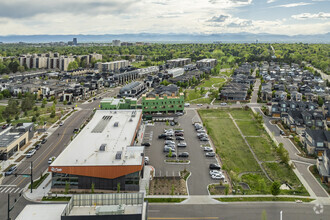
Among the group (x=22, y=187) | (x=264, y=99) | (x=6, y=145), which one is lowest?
(x=22, y=187)

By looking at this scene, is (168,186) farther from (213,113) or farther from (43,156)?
(213,113)

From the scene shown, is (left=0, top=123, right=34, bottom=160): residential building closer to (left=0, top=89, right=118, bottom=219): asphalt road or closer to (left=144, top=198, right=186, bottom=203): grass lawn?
(left=0, top=89, right=118, bottom=219): asphalt road

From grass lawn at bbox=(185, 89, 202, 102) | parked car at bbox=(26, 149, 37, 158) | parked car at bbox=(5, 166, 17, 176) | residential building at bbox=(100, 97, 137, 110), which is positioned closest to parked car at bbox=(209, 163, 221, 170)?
parked car at bbox=(5, 166, 17, 176)

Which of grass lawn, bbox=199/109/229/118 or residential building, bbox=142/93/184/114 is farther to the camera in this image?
residential building, bbox=142/93/184/114

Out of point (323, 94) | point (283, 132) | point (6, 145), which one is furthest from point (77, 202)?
point (323, 94)

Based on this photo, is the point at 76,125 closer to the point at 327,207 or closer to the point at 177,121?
the point at 177,121

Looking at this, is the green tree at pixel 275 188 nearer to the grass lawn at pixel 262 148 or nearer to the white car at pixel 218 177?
the white car at pixel 218 177

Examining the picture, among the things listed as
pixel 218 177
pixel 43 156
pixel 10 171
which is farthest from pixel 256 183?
pixel 10 171
